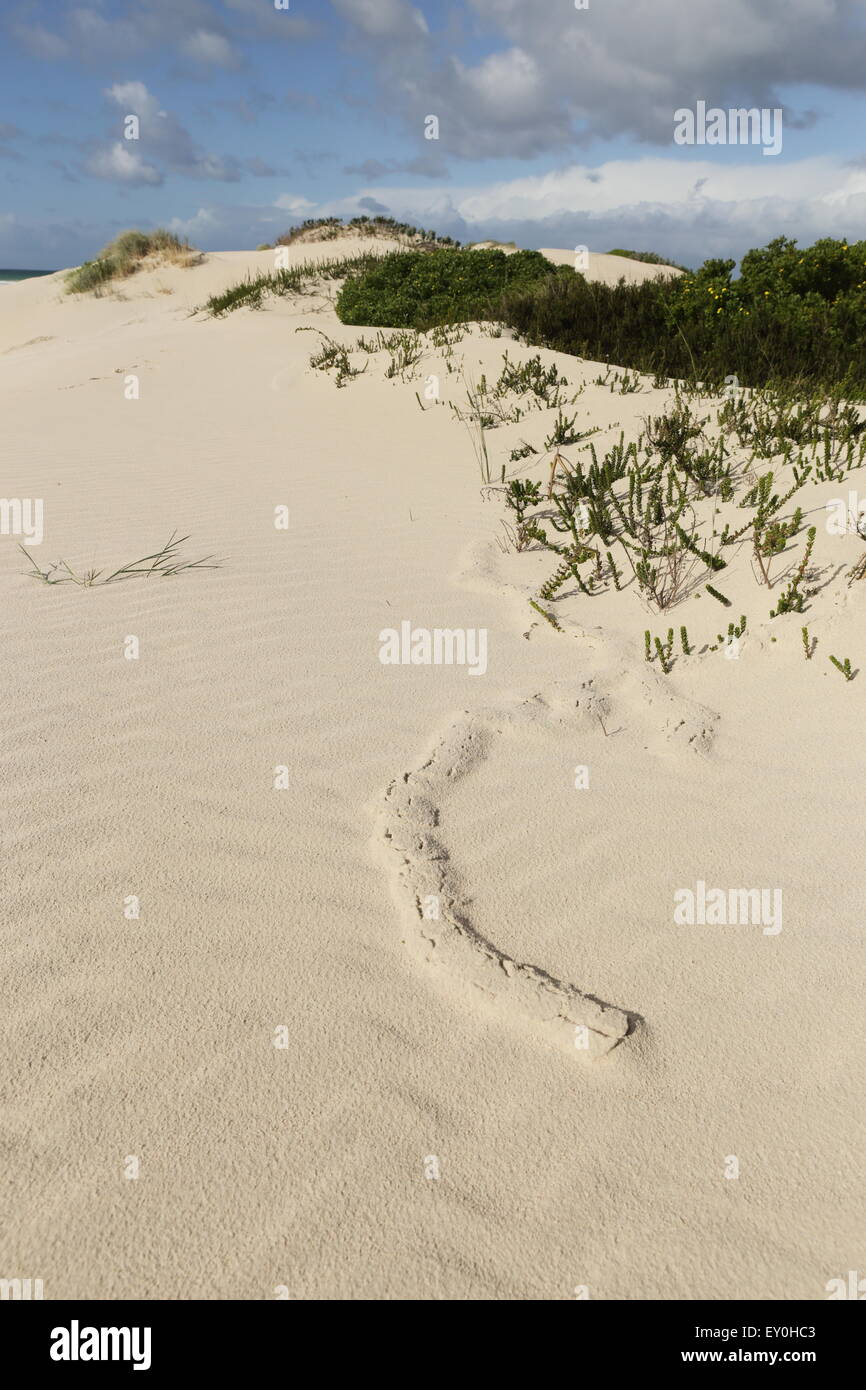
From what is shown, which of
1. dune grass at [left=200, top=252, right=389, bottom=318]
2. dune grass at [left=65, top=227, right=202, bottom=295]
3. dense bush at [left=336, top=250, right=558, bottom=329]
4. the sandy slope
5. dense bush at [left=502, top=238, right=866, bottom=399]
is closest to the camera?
the sandy slope

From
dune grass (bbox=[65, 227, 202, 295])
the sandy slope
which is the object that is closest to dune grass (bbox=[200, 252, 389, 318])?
dune grass (bbox=[65, 227, 202, 295])

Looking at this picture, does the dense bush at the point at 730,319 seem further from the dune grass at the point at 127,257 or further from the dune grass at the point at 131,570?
the dune grass at the point at 127,257

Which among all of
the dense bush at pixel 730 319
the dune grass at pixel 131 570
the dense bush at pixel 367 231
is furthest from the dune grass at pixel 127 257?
the dune grass at pixel 131 570

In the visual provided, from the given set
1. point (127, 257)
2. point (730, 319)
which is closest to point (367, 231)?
point (127, 257)

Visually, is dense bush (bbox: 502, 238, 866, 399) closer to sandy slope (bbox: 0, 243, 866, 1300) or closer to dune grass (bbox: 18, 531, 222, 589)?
sandy slope (bbox: 0, 243, 866, 1300)

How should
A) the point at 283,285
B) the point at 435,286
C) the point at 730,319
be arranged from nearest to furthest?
the point at 730,319
the point at 435,286
the point at 283,285

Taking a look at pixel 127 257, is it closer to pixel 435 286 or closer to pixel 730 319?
pixel 435 286
